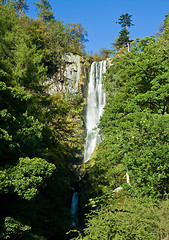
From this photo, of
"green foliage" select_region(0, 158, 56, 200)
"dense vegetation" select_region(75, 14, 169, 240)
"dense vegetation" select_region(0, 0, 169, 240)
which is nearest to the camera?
"dense vegetation" select_region(75, 14, 169, 240)

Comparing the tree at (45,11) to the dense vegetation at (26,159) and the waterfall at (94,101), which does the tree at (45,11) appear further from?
the dense vegetation at (26,159)

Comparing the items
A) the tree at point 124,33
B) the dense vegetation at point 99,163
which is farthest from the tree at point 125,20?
the dense vegetation at point 99,163

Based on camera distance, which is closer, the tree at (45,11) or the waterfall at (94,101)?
the waterfall at (94,101)

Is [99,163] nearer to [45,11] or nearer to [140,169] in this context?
[140,169]

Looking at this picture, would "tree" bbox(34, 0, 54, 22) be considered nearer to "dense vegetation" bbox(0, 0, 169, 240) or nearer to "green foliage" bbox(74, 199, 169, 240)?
"dense vegetation" bbox(0, 0, 169, 240)

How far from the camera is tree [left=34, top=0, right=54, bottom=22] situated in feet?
133

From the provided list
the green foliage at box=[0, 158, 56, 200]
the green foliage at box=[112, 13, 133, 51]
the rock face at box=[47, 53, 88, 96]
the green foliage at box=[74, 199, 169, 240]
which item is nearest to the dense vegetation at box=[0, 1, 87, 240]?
the green foliage at box=[0, 158, 56, 200]

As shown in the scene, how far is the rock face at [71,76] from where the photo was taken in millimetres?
29848

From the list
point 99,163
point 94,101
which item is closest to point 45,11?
point 94,101

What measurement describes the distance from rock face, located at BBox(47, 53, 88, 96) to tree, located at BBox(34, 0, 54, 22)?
48.8 ft

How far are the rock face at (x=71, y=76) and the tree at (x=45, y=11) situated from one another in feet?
48.8

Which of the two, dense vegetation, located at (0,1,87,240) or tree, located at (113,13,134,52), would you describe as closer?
dense vegetation, located at (0,1,87,240)

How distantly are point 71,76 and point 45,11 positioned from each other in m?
19.5

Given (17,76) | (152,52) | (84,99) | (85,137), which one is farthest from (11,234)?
(84,99)
